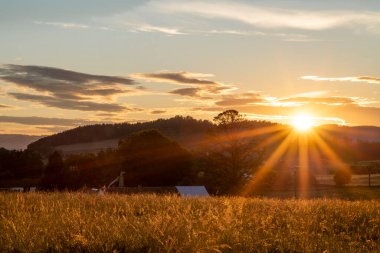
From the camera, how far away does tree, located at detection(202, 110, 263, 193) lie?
63562mm

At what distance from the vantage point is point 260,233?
939cm

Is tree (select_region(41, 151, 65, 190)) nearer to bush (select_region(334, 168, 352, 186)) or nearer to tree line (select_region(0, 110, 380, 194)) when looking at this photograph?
tree line (select_region(0, 110, 380, 194))

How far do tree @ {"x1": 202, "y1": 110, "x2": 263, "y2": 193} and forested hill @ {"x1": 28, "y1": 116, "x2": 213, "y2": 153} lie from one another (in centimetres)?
7163

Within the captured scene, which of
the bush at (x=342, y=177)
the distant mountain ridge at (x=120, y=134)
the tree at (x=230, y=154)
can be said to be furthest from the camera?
the distant mountain ridge at (x=120, y=134)

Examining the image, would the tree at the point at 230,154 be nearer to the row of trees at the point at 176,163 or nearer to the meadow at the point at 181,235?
the row of trees at the point at 176,163

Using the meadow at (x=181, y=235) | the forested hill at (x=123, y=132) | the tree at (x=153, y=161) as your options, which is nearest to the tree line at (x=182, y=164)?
the tree at (x=153, y=161)

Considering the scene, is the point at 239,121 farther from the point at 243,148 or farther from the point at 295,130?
the point at 295,130

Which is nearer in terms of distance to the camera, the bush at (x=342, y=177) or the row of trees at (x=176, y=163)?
the row of trees at (x=176, y=163)

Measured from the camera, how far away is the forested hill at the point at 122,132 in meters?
145

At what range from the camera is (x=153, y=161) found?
66688 millimetres

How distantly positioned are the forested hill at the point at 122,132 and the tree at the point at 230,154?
235 ft

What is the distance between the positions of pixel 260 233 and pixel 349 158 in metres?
110

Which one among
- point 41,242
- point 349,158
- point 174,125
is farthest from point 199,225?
point 174,125

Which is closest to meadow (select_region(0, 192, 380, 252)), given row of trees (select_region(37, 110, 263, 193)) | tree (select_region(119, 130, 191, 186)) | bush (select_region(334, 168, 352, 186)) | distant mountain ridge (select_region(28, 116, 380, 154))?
row of trees (select_region(37, 110, 263, 193))
